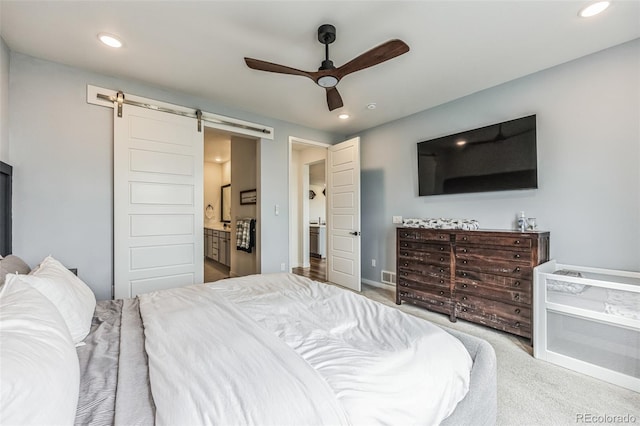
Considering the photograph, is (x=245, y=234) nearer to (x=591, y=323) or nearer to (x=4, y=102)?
(x=4, y=102)

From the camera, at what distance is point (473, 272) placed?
9.18ft

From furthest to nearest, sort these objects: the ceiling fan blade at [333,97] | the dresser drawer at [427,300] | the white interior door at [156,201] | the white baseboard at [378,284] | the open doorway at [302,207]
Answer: the open doorway at [302,207] < the white baseboard at [378,284] < the dresser drawer at [427,300] < the white interior door at [156,201] < the ceiling fan blade at [333,97]

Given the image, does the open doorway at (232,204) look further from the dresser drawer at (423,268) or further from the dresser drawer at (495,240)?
the dresser drawer at (495,240)

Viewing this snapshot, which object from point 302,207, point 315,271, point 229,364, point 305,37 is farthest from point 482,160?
point 302,207

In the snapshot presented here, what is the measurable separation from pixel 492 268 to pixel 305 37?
274 cm

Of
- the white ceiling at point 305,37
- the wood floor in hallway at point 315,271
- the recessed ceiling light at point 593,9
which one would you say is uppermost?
the white ceiling at point 305,37

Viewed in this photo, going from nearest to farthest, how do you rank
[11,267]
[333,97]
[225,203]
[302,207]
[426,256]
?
[11,267], [333,97], [426,256], [302,207], [225,203]

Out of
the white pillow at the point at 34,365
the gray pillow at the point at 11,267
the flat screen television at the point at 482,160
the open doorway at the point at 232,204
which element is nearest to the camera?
the white pillow at the point at 34,365

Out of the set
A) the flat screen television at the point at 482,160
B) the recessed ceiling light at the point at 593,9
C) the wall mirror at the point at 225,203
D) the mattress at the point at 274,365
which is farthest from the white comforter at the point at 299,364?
the wall mirror at the point at 225,203

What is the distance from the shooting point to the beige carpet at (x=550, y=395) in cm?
161

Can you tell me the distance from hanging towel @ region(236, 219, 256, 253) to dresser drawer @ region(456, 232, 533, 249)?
300 cm

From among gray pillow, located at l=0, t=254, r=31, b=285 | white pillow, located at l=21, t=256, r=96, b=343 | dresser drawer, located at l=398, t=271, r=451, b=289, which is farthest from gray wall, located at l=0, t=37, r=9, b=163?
dresser drawer, located at l=398, t=271, r=451, b=289

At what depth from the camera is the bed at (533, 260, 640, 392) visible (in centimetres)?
189

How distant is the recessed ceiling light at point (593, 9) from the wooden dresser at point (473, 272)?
1.69 meters
